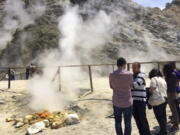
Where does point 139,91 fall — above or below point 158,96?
above

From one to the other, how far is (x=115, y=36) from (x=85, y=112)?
74.8ft

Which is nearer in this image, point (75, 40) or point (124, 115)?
point (124, 115)

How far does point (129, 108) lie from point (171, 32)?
29.2 meters

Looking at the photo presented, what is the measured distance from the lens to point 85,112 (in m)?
10.0

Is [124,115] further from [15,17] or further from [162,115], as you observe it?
[15,17]

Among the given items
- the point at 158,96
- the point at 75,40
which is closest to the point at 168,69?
the point at 158,96

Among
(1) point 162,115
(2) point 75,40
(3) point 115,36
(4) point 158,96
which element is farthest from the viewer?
(3) point 115,36

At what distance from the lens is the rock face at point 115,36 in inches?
1216

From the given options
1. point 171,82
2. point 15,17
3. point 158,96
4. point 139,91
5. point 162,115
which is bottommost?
point 162,115

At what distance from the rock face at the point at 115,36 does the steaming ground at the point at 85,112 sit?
16.9 metres

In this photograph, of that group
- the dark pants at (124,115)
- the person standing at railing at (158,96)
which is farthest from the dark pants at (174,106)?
the dark pants at (124,115)

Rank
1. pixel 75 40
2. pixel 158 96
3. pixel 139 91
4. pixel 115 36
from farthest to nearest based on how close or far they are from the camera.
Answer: pixel 115 36, pixel 75 40, pixel 158 96, pixel 139 91

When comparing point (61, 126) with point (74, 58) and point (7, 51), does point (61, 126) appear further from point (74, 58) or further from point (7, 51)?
point (7, 51)

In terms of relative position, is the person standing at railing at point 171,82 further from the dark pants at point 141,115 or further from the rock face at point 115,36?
the rock face at point 115,36
